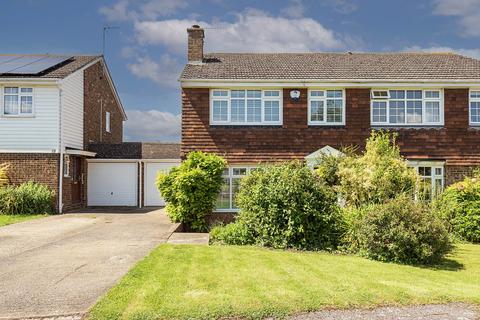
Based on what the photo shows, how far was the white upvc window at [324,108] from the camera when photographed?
1898 cm

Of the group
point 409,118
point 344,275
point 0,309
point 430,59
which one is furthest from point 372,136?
point 0,309

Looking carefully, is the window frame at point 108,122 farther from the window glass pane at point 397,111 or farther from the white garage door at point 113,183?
the window glass pane at point 397,111

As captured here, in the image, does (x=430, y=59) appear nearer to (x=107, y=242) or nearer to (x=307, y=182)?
(x=307, y=182)

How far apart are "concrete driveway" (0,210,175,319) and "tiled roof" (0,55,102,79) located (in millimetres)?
6629

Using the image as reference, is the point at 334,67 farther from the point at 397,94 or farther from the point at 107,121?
the point at 107,121

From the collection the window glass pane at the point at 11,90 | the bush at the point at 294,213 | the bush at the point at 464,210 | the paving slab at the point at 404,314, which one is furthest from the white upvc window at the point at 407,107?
the window glass pane at the point at 11,90

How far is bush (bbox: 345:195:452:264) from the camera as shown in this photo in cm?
1057

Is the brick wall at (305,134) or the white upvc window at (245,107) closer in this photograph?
the brick wall at (305,134)

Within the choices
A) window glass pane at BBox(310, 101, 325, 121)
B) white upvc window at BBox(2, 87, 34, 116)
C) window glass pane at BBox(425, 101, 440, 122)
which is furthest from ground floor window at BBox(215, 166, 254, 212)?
white upvc window at BBox(2, 87, 34, 116)

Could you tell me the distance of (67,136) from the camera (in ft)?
69.4

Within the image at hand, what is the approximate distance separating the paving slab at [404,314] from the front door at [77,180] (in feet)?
59.3

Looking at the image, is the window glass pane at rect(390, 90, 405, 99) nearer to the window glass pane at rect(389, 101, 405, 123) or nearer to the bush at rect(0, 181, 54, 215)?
the window glass pane at rect(389, 101, 405, 123)

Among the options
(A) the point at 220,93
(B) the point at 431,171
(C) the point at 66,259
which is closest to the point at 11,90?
(A) the point at 220,93

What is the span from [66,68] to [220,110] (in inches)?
332
